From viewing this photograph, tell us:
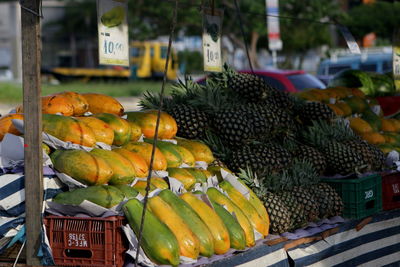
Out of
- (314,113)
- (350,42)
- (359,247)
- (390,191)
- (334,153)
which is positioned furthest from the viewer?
(350,42)

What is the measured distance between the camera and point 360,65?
59.3 ft

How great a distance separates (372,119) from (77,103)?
12.1ft

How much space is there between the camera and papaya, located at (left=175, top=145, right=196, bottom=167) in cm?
551

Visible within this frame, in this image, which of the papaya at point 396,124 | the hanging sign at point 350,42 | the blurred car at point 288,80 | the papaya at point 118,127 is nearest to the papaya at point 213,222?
the papaya at point 118,127

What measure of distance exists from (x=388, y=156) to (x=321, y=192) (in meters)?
1.36

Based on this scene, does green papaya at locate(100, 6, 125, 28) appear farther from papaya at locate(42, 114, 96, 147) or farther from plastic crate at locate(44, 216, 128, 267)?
plastic crate at locate(44, 216, 128, 267)

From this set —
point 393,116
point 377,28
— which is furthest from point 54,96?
point 377,28

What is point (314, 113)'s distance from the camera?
22.6ft

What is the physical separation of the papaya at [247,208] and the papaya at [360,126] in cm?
247

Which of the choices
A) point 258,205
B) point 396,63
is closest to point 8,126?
point 258,205

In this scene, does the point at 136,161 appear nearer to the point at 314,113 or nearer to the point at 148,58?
the point at 314,113

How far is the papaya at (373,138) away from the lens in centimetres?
738

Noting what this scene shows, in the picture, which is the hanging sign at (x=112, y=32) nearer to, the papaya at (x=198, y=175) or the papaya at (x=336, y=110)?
the papaya at (x=198, y=175)

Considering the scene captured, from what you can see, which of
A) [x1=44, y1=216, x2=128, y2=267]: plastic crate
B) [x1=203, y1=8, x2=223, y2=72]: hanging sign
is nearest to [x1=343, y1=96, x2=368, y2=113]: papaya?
[x1=203, y1=8, x2=223, y2=72]: hanging sign
